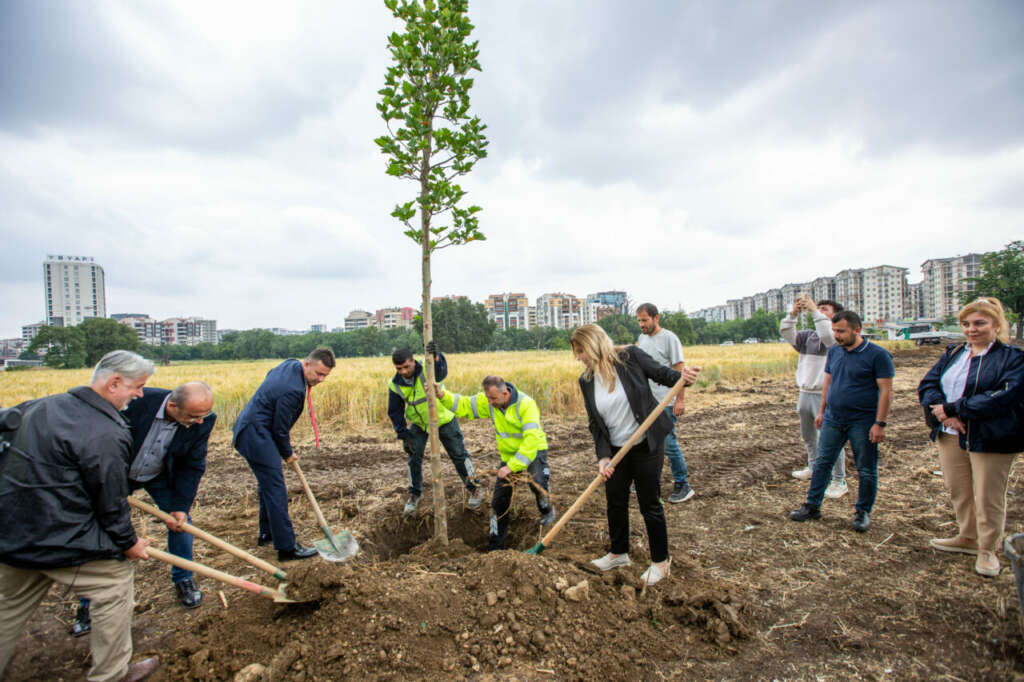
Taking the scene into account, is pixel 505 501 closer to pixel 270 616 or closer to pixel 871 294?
pixel 270 616

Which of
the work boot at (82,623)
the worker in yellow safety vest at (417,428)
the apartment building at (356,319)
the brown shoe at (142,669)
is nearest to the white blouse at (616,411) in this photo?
the worker in yellow safety vest at (417,428)

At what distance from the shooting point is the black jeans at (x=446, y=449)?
17.3 ft

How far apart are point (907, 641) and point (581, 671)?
1.98 metres

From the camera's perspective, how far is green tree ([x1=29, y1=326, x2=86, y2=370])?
43219 mm

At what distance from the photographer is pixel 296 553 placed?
13.4 feet

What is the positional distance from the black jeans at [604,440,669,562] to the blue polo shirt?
2136 mm

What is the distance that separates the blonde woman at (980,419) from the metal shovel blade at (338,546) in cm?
498

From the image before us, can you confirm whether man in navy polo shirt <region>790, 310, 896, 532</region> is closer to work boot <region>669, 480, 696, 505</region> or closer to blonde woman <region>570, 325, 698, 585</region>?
work boot <region>669, 480, 696, 505</region>

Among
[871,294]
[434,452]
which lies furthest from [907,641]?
[871,294]

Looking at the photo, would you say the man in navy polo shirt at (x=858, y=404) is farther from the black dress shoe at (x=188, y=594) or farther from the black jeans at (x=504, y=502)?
the black dress shoe at (x=188, y=594)

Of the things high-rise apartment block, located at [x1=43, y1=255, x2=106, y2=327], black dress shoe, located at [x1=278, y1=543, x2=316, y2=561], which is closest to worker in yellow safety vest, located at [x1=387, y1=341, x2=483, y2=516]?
black dress shoe, located at [x1=278, y1=543, x2=316, y2=561]

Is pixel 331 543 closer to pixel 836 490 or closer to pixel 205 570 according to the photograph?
pixel 205 570

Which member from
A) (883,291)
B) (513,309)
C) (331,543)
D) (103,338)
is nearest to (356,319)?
(513,309)

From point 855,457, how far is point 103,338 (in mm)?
62046
